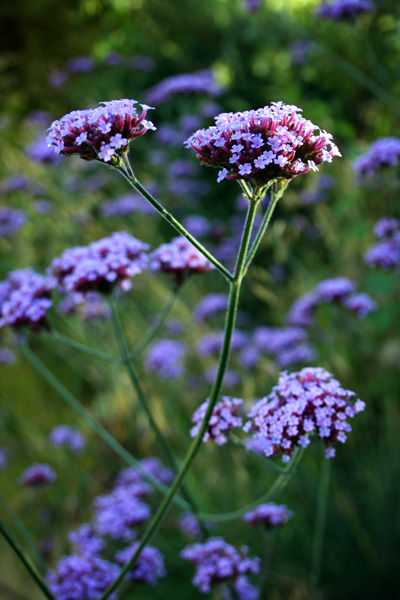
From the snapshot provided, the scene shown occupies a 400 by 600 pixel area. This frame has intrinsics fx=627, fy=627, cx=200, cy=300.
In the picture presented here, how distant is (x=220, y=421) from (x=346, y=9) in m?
2.64

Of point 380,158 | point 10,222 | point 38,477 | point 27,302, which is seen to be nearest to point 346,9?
point 380,158

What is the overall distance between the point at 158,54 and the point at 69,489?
211 inches

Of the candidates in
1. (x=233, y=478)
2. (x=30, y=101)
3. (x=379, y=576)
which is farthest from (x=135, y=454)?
(x=30, y=101)

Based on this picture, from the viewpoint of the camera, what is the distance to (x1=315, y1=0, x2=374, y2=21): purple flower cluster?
3.12 metres

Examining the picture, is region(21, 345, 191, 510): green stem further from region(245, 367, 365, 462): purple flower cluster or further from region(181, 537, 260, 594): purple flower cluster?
region(245, 367, 365, 462): purple flower cluster

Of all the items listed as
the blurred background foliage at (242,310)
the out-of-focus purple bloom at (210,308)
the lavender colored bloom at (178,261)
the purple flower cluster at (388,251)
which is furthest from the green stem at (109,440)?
the out-of-focus purple bloom at (210,308)

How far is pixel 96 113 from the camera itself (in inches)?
43.5

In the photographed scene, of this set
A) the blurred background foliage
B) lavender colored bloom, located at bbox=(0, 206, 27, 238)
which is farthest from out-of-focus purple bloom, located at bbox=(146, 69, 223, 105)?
lavender colored bloom, located at bbox=(0, 206, 27, 238)

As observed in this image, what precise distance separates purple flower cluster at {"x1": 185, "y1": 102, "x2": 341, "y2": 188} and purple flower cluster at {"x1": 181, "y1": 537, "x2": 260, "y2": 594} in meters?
0.92

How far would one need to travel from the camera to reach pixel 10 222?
11.6ft

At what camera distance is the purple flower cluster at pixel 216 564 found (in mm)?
1484

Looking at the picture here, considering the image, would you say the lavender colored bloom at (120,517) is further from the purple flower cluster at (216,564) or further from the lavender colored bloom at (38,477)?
the purple flower cluster at (216,564)

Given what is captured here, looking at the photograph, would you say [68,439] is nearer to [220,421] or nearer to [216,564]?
[216,564]

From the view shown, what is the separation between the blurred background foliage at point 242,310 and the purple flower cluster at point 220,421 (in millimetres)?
720
